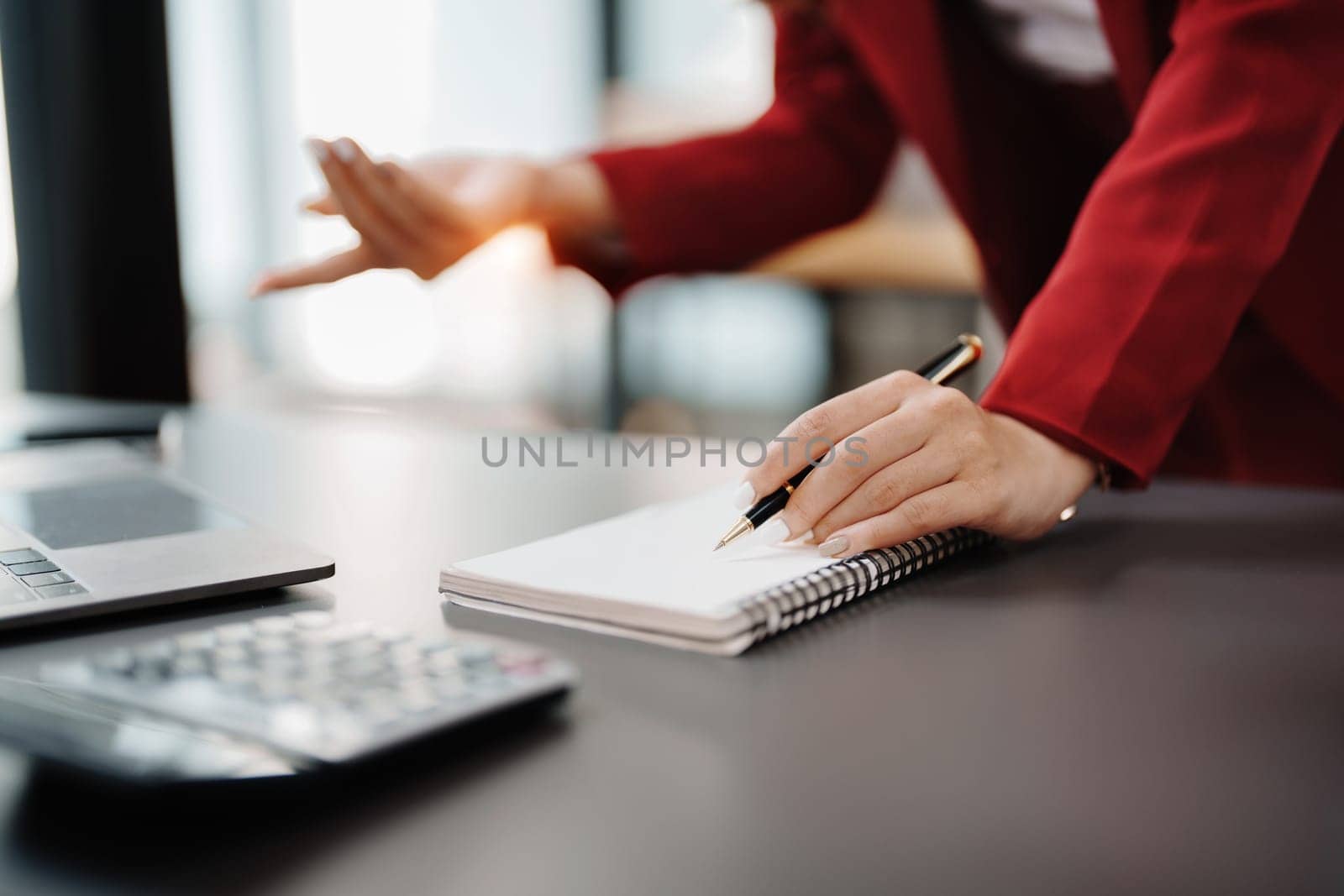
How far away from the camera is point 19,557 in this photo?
55 centimetres

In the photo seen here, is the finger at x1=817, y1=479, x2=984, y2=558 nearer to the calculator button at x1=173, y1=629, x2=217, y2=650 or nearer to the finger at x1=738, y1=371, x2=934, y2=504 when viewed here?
the finger at x1=738, y1=371, x2=934, y2=504

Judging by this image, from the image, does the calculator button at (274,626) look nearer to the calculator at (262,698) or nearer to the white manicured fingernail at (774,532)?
the calculator at (262,698)

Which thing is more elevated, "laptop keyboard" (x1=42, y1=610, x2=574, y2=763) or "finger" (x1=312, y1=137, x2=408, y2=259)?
"finger" (x1=312, y1=137, x2=408, y2=259)

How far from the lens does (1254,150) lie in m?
0.71

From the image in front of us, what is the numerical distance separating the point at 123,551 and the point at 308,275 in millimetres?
328

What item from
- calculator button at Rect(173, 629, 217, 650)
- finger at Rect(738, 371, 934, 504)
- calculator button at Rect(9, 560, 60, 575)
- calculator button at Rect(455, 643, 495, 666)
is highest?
finger at Rect(738, 371, 934, 504)

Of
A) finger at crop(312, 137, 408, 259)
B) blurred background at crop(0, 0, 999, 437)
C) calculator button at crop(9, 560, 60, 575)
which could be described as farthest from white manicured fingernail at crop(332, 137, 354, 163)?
blurred background at crop(0, 0, 999, 437)

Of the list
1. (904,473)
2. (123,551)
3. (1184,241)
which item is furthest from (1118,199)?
(123,551)

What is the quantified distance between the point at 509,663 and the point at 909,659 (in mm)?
170

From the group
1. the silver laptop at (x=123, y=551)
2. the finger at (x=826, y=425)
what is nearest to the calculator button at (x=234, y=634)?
the silver laptop at (x=123, y=551)

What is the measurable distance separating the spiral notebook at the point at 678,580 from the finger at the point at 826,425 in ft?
0.12

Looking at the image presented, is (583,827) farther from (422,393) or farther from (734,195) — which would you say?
(422,393)

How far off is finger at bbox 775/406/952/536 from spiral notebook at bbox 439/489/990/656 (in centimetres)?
2

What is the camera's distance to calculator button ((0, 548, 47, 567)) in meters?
0.54
